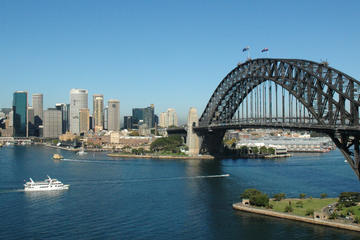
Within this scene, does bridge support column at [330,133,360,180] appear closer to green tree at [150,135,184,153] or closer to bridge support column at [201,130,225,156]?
bridge support column at [201,130,225,156]

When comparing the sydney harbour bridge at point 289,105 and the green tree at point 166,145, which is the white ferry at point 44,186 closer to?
the sydney harbour bridge at point 289,105

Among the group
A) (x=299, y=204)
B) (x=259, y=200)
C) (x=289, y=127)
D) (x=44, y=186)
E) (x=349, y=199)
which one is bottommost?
(x=299, y=204)

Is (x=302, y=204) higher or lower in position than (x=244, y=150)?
lower

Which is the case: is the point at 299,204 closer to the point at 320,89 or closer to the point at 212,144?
the point at 320,89

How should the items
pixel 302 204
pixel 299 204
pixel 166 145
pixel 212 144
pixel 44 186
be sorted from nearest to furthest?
pixel 302 204 < pixel 299 204 < pixel 44 186 < pixel 212 144 < pixel 166 145

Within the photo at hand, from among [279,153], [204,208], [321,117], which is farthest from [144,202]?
[279,153]

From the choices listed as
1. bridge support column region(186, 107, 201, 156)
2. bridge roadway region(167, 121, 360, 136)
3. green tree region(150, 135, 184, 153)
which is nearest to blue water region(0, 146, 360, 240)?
bridge roadway region(167, 121, 360, 136)

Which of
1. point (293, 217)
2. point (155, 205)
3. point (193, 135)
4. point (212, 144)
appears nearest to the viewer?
point (293, 217)

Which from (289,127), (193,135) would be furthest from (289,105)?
(193,135)

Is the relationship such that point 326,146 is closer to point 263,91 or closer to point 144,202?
point 263,91
